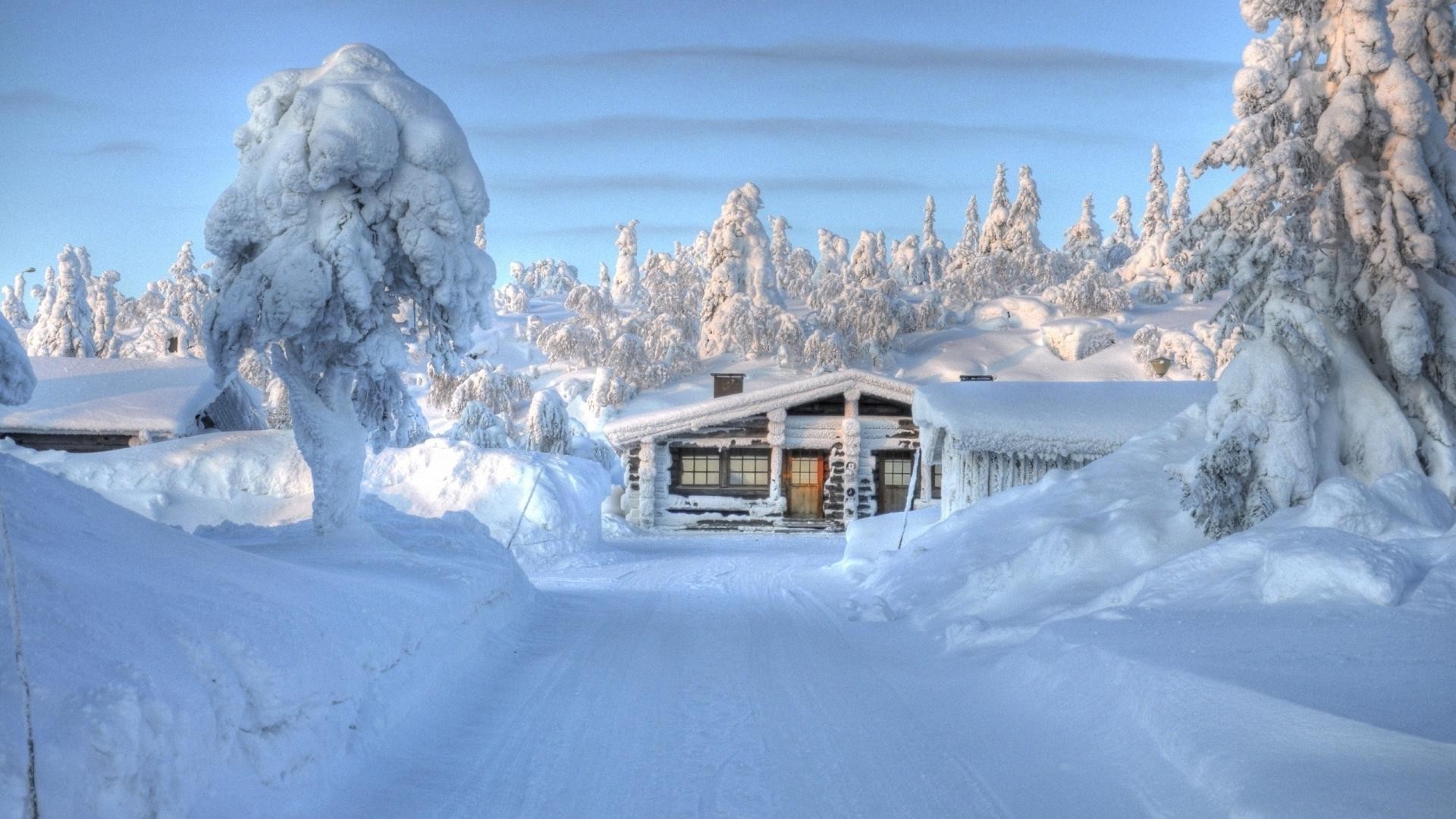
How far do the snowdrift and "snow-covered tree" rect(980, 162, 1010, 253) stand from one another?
61.2 m

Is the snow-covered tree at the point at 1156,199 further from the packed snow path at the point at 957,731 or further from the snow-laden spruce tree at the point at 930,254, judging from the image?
the packed snow path at the point at 957,731

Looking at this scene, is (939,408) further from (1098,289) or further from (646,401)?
(1098,289)

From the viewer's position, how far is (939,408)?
20312 mm

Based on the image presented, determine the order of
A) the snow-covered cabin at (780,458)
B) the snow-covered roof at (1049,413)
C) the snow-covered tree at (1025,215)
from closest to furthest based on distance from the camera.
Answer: the snow-covered roof at (1049,413), the snow-covered cabin at (780,458), the snow-covered tree at (1025,215)

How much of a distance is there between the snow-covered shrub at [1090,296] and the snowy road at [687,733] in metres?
53.4

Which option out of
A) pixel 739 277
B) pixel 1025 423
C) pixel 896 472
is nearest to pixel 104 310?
pixel 739 277

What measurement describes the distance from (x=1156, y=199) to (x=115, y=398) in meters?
83.3

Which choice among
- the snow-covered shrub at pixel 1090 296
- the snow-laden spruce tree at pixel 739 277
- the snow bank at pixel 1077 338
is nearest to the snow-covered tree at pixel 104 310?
the snow-laden spruce tree at pixel 739 277

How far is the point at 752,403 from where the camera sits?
30.1 m

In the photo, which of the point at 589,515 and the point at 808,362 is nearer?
the point at 589,515

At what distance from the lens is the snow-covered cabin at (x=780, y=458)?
99.1 ft

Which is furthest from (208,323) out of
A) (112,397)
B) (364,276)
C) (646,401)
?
(646,401)

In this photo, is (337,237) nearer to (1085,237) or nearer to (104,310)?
(104,310)

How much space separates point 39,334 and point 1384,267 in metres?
51.1
